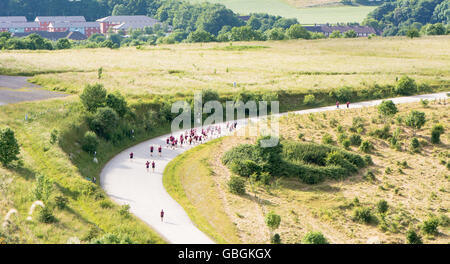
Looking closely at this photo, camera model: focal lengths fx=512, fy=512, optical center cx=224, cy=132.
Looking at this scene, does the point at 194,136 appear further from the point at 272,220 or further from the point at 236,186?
the point at 272,220

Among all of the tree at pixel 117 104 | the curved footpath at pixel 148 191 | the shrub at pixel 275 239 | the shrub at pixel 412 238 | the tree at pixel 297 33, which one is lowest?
Result: the shrub at pixel 412 238

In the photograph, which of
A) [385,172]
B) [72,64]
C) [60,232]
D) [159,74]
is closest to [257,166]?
[385,172]

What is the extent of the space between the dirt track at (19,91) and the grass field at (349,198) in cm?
2591

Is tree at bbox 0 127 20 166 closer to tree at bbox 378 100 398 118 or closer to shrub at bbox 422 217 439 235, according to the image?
shrub at bbox 422 217 439 235

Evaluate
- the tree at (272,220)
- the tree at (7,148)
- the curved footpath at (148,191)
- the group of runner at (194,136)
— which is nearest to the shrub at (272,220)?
the tree at (272,220)

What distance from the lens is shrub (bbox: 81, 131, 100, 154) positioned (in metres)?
49.3

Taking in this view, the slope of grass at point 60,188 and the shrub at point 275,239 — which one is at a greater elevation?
the slope of grass at point 60,188

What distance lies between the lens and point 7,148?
40594mm

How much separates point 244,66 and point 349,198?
211 ft

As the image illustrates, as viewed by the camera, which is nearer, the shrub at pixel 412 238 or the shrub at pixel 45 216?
the shrub at pixel 45 216

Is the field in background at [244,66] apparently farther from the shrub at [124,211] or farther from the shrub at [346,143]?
the shrub at [124,211]

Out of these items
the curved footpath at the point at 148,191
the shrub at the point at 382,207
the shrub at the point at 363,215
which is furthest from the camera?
the shrub at the point at 382,207

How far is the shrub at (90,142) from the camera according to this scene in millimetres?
49312
